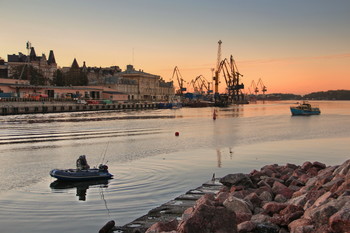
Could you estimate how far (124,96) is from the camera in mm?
188625

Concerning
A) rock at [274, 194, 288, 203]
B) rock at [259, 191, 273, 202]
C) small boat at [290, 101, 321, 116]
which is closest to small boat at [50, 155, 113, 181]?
rock at [259, 191, 273, 202]

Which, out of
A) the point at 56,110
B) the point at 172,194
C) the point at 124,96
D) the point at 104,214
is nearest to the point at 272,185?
the point at 172,194

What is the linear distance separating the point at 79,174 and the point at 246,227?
1441 cm

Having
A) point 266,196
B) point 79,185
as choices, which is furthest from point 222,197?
point 79,185

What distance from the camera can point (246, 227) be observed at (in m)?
11.4

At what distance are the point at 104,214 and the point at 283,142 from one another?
33279mm

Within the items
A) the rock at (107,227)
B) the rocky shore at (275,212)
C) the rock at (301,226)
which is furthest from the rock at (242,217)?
the rock at (107,227)

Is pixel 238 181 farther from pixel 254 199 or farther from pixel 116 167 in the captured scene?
pixel 116 167

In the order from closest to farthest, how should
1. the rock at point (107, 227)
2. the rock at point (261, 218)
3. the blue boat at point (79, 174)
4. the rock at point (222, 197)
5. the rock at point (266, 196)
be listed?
the rock at point (261, 218) < the rock at point (107, 227) < the rock at point (222, 197) < the rock at point (266, 196) < the blue boat at point (79, 174)

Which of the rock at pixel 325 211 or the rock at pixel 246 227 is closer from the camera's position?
the rock at pixel 325 211

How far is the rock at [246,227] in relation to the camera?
37.1 feet

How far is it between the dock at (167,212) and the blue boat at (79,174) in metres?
6.49

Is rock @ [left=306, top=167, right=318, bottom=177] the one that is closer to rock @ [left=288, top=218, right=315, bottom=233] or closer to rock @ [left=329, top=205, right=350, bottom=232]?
rock @ [left=288, top=218, right=315, bottom=233]

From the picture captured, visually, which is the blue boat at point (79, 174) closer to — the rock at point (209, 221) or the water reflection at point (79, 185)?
the water reflection at point (79, 185)
